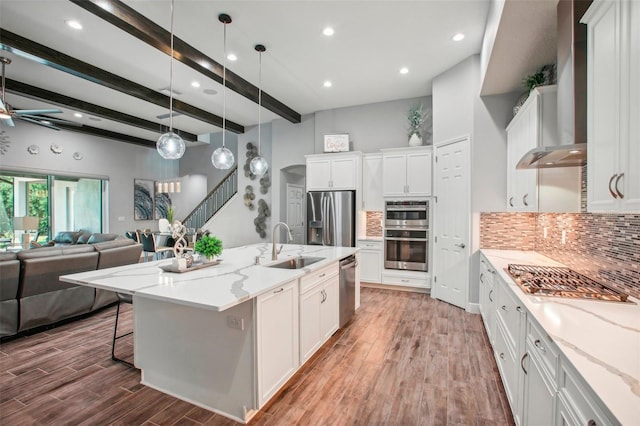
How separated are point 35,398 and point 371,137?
18.6 ft

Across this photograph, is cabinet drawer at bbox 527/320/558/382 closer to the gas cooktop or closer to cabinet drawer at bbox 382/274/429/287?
the gas cooktop

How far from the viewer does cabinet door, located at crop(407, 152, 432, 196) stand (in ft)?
16.5

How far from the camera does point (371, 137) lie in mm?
5961

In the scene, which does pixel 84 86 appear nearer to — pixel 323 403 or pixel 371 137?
pixel 371 137

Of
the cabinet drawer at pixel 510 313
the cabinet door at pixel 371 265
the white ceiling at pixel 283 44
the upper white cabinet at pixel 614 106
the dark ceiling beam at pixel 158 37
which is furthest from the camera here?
the cabinet door at pixel 371 265

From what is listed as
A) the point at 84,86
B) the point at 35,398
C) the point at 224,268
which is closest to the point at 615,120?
the point at 224,268

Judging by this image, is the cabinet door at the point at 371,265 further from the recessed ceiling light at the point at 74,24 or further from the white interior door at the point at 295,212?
the recessed ceiling light at the point at 74,24

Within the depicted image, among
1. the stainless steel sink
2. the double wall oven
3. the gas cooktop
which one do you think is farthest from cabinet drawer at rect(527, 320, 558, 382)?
the double wall oven

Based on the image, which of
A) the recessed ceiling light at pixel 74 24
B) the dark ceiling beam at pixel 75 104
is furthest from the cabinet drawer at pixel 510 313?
the dark ceiling beam at pixel 75 104

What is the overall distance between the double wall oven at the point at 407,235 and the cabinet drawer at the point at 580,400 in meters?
3.95

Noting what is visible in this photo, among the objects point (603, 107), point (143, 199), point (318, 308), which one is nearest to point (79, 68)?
point (318, 308)

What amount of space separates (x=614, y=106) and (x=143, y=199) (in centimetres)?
1077

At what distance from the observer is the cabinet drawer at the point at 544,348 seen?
4.17ft

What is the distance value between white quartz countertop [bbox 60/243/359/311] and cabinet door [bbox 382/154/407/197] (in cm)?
268
